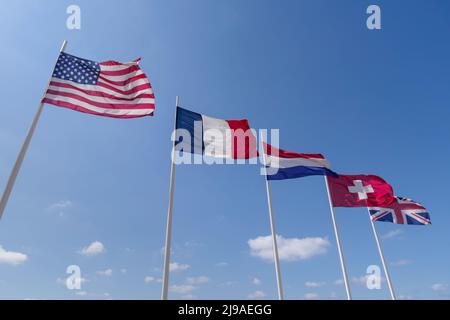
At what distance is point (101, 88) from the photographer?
13.3 m

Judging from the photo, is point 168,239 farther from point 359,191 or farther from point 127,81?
point 359,191

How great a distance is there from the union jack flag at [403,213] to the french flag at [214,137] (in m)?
15.9

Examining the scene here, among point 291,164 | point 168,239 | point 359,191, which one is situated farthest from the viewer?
point 359,191

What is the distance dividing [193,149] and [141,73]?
4743mm

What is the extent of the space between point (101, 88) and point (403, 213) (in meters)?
27.0

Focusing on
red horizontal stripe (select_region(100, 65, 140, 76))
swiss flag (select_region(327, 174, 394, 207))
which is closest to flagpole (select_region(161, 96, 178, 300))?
red horizontal stripe (select_region(100, 65, 140, 76))

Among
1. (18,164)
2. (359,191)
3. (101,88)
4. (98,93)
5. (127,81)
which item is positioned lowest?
(18,164)

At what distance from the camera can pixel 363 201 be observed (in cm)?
2294

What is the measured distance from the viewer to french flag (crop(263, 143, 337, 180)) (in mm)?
18719

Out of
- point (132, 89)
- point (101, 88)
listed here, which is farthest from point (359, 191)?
point (101, 88)

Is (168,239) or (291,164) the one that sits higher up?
(291,164)

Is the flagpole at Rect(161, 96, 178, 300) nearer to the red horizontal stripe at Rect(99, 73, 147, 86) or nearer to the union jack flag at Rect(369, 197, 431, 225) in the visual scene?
the red horizontal stripe at Rect(99, 73, 147, 86)

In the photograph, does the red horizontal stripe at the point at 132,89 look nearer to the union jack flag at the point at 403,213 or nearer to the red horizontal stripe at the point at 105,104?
the red horizontal stripe at the point at 105,104
